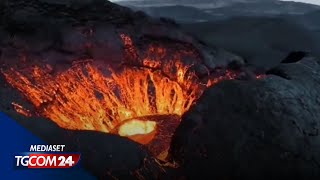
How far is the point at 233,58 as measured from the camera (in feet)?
5.62

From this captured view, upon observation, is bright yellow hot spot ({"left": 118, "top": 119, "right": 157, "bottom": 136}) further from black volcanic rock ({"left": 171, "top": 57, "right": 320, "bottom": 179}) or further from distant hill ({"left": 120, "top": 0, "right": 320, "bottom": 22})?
distant hill ({"left": 120, "top": 0, "right": 320, "bottom": 22})

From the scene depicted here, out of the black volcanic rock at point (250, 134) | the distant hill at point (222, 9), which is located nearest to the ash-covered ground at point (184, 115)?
the black volcanic rock at point (250, 134)

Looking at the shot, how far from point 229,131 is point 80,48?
1.95 feet

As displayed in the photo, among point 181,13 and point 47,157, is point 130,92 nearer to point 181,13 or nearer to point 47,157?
point 47,157

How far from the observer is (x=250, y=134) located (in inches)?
A: 64.0

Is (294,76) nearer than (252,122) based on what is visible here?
No

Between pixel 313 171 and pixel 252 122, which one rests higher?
pixel 252 122

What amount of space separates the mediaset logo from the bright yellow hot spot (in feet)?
0.59

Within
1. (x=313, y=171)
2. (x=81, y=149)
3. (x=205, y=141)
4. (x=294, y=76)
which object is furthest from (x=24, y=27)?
(x=313, y=171)

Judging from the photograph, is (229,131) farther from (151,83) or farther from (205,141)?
(151,83)

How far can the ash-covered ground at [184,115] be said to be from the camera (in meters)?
1.62

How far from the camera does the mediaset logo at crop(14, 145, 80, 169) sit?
5.35 feet

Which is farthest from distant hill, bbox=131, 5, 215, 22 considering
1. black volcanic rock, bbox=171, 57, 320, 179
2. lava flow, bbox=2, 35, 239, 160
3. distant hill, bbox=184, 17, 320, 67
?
black volcanic rock, bbox=171, 57, 320, 179

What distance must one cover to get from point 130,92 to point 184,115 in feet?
0.69
